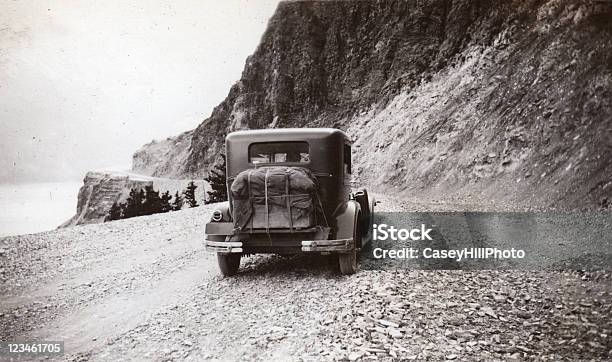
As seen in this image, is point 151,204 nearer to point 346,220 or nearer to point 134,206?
point 134,206

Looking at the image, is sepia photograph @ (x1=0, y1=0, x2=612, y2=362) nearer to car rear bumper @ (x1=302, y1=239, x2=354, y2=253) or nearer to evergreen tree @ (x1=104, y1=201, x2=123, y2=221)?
car rear bumper @ (x1=302, y1=239, x2=354, y2=253)

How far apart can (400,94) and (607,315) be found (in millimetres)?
23444

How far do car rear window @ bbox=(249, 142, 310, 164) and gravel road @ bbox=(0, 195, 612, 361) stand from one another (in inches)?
55.6

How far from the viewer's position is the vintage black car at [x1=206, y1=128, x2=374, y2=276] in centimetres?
475

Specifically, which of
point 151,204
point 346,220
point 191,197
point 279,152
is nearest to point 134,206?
point 151,204

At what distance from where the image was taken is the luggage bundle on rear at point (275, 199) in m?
4.72

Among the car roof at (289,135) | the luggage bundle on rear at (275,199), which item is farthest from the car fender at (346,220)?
the car roof at (289,135)

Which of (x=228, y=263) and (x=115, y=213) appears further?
(x=115, y=213)

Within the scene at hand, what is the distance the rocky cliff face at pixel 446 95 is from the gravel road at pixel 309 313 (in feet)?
17.5

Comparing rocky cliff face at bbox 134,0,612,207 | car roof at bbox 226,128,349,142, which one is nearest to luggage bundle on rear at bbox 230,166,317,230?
car roof at bbox 226,128,349,142

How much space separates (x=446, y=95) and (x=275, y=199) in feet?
61.9

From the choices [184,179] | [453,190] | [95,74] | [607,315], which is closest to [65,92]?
[95,74]

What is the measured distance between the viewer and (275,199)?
15.5ft

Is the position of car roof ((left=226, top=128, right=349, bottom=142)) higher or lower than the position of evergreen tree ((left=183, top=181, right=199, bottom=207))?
higher
